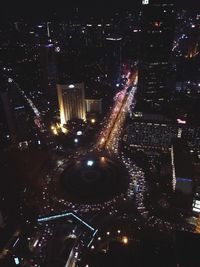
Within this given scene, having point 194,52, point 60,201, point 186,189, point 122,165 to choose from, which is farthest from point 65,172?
point 194,52

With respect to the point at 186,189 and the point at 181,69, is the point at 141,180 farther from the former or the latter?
the point at 181,69

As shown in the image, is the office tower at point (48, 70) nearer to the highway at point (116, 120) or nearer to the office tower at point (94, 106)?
the office tower at point (94, 106)

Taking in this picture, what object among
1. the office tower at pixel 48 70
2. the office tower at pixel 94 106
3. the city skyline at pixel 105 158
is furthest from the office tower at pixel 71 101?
the office tower at pixel 48 70

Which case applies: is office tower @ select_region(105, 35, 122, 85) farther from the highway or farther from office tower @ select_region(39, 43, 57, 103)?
office tower @ select_region(39, 43, 57, 103)

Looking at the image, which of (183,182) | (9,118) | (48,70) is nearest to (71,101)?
(9,118)

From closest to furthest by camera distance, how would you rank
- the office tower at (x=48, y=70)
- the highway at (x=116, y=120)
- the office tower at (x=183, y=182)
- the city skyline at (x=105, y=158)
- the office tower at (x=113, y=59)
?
the city skyline at (x=105, y=158) < the office tower at (x=183, y=182) < the highway at (x=116, y=120) < the office tower at (x=48, y=70) < the office tower at (x=113, y=59)

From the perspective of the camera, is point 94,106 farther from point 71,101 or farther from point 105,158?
point 105,158
